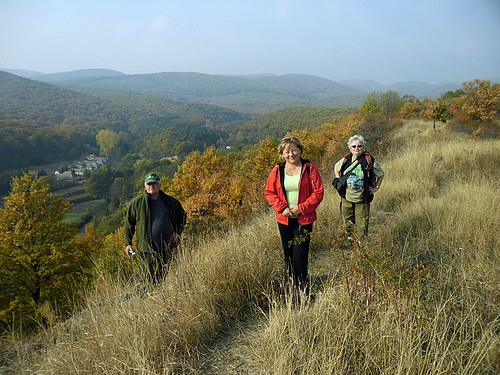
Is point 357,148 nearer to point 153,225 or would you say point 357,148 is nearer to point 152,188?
point 152,188

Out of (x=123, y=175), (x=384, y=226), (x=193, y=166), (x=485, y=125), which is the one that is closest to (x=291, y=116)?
(x=123, y=175)

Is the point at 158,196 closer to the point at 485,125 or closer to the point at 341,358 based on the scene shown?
the point at 341,358

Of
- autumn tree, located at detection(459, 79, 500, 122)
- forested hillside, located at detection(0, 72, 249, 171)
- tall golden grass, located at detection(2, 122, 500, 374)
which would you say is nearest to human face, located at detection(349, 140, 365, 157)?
tall golden grass, located at detection(2, 122, 500, 374)

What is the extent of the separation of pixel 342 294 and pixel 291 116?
398ft

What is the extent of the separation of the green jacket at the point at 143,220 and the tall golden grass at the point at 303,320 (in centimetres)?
50

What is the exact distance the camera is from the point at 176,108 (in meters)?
188

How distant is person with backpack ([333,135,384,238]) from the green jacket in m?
1.97

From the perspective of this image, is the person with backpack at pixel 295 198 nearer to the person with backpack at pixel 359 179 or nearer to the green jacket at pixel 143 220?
the person with backpack at pixel 359 179

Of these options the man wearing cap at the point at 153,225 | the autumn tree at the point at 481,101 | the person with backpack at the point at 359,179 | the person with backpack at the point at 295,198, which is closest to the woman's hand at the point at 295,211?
the person with backpack at the point at 295,198

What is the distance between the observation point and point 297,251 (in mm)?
2617

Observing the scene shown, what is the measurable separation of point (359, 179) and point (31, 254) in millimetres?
16143

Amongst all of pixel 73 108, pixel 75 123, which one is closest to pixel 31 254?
pixel 75 123

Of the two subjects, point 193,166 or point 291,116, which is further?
point 291,116

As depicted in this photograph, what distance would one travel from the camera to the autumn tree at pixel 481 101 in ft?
57.9
